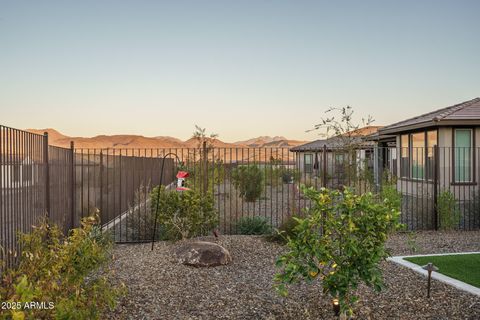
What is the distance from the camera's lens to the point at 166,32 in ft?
43.1

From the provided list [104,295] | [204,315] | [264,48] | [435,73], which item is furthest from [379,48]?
[104,295]

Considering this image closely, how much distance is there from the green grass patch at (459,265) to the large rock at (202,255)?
316cm

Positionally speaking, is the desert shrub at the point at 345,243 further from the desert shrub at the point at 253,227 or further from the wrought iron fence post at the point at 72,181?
the wrought iron fence post at the point at 72,181

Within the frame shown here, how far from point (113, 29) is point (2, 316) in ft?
35.2

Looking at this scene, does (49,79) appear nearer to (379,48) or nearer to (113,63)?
(113,63)

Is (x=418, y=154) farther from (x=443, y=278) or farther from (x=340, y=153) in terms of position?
(x=443, y=278)

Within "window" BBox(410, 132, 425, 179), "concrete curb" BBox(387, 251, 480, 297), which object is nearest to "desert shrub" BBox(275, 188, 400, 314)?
"concrete curb" BBox(387, 251, 480, 297)

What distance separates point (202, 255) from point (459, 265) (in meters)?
4.14

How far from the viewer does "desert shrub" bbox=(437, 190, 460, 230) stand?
1088 cm

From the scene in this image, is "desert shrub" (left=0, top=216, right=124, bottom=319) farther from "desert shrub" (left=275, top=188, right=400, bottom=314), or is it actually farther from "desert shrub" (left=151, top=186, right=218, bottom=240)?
"desert shrub" (left=151, top=186, right=218, bottom=240)

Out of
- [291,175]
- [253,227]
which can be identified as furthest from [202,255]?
[291,175]

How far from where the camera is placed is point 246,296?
18.6 feet

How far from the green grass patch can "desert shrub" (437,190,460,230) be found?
293cm

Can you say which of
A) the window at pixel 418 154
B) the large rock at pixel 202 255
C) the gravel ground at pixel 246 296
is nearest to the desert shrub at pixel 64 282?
the gravel ground at pixel 246 296
